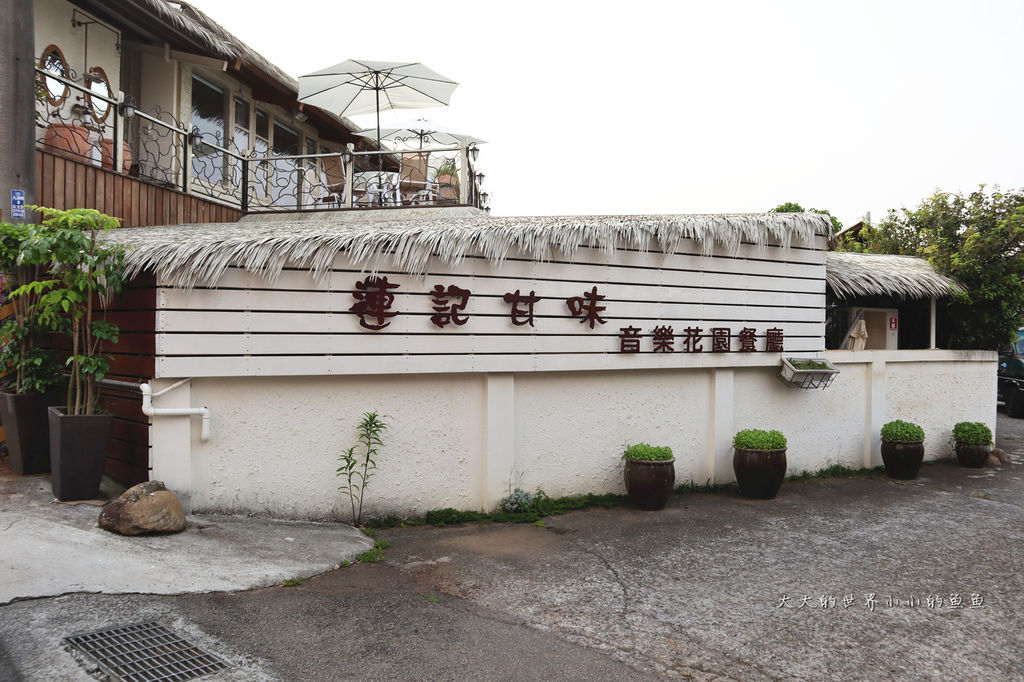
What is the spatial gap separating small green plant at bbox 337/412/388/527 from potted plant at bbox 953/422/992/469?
869 centimetres

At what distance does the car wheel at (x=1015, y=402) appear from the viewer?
605 inches

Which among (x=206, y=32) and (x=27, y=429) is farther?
(x=206, y=32)

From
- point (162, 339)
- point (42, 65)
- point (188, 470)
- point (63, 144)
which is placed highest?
point (42, 65)

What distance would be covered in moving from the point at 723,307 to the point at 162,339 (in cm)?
602

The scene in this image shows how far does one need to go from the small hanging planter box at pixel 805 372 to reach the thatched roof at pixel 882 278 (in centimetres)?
147

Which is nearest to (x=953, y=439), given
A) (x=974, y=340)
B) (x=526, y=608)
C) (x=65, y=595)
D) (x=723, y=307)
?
(x=974, y=340)

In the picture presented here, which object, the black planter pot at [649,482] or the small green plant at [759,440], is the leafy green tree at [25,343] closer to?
the black planter pot at [649,482]

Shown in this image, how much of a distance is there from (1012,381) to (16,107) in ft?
64.0

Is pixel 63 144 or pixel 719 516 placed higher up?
pixel 63 144

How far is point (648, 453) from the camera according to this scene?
6871mm

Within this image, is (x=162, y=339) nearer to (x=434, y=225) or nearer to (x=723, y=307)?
(x=434, y=225)

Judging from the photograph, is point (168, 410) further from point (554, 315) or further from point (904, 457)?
point (904, 457)

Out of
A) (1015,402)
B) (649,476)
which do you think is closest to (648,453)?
(649,476)

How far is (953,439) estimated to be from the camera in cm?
991
